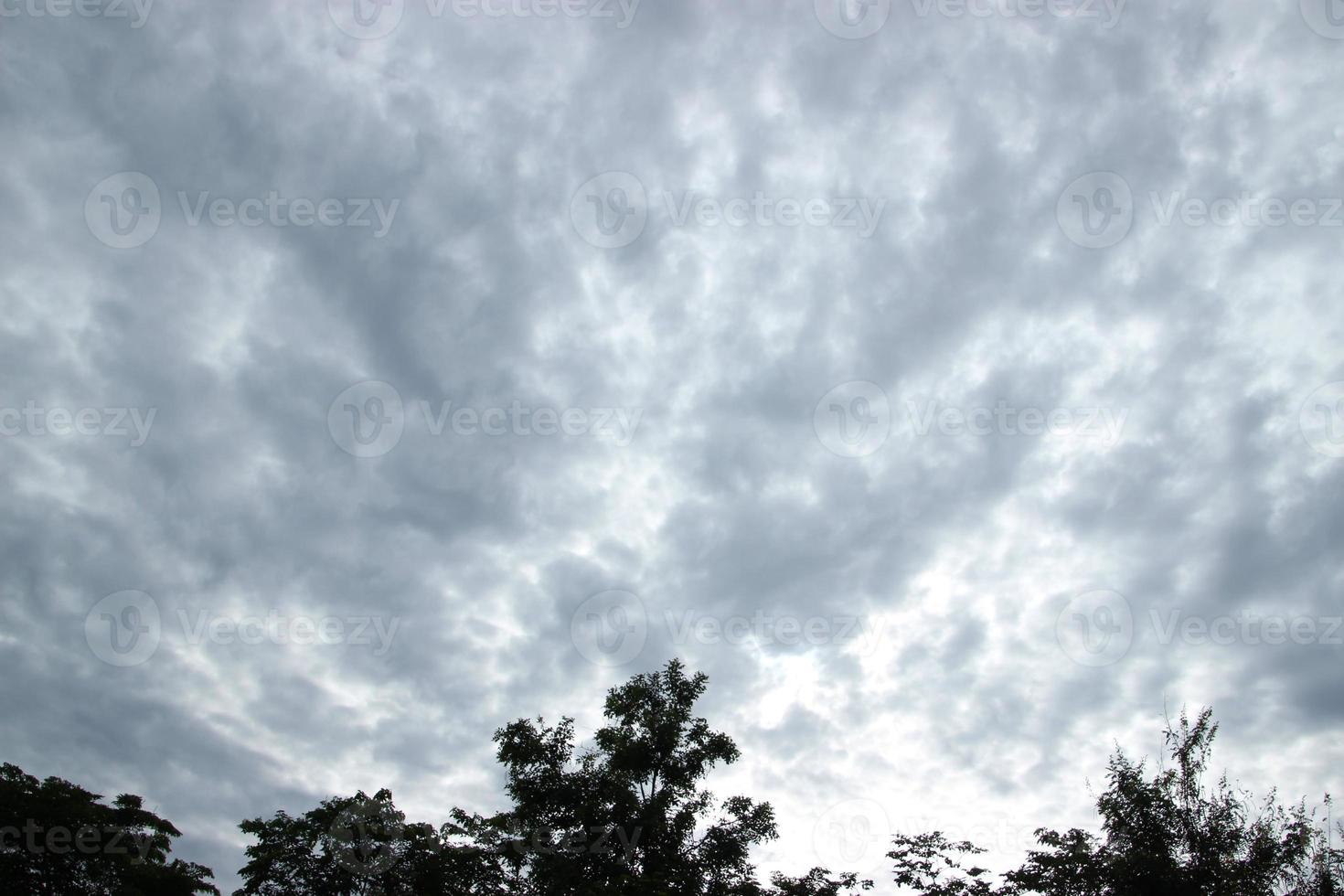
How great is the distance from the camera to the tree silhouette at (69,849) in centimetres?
2634

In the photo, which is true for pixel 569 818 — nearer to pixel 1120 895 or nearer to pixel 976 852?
pixel 976 852

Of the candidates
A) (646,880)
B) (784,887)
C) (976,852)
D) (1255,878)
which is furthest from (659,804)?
(1255,878)

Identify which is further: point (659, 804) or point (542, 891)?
point (659, 804)

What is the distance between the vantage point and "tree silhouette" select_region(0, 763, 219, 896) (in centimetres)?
2634

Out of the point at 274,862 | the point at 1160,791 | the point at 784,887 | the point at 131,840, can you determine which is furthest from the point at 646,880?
the point at 131,840

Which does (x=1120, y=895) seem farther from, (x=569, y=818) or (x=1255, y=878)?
(x=569, y=818)

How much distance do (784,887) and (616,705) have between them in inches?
378

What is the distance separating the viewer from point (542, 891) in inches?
1126

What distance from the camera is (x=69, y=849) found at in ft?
89.0

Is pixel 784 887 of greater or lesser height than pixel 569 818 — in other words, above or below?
below

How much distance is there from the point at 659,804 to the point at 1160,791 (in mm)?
17054

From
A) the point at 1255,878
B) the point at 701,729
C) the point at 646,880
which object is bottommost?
the point at 646,880

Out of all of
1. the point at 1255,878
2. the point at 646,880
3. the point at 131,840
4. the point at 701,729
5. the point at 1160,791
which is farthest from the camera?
the point at 701,729

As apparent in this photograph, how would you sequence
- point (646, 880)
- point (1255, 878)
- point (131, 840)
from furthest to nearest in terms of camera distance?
1. point (131, 840)
2. point (1255, 878)
3. point (646, 880)
